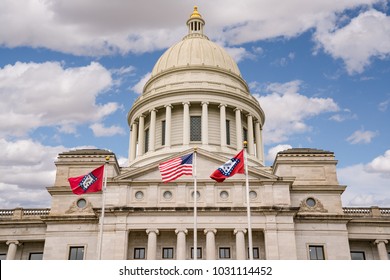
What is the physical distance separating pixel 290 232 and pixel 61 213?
1861 centimetres

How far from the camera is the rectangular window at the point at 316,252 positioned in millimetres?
33125

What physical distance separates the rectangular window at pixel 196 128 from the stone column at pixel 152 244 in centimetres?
1561

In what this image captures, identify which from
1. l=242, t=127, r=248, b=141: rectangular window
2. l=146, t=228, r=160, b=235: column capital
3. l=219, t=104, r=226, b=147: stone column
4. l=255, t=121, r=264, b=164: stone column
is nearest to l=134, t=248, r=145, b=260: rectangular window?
l=146, t=228, r=160, b=235: column capital

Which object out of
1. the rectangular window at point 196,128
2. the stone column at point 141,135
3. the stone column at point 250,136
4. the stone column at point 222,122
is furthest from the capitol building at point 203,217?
the stone column at point 250,136

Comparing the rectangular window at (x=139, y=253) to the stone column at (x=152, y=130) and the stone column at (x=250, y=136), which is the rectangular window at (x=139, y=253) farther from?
the stone column at (x=250, y=136)

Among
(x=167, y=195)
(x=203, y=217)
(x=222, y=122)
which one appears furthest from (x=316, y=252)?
(x=222, y=122)

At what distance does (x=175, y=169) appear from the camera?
82.8 ft

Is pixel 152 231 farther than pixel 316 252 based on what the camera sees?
No

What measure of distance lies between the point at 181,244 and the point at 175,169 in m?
8.77

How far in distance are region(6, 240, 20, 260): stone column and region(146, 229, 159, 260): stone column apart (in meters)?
12.2

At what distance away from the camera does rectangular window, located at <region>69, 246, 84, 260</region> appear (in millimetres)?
33531

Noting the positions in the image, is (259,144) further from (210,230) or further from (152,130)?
(210,230)

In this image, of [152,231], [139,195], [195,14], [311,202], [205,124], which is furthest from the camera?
[195,14]
